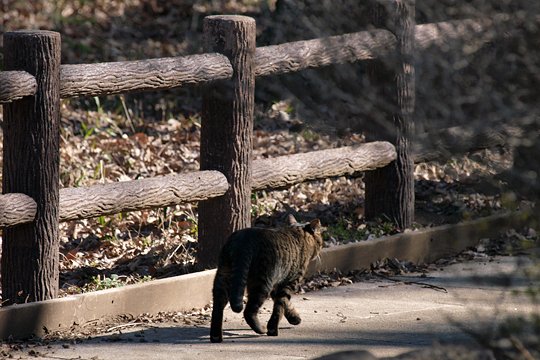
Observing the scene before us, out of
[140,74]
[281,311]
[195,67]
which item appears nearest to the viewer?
[281,311]

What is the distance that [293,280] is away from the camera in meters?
6.98

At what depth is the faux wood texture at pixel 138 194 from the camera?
6.79 m

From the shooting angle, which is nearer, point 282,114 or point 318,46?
point 318,46

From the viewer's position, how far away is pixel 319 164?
27.7 ft

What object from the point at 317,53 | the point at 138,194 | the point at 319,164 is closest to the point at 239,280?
the point at 138,194

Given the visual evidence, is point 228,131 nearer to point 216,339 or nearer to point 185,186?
point 185,186

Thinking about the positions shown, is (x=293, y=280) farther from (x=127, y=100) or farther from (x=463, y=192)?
(x=127, y=100)

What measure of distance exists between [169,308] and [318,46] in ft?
7.40

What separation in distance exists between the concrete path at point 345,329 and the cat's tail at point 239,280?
11.3 inches

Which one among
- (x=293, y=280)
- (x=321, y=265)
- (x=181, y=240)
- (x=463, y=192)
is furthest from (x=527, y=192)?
(x=463, y=192)

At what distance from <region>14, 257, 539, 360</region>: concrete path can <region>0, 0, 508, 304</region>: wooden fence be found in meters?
0.64

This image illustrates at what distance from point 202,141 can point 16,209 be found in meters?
1.72

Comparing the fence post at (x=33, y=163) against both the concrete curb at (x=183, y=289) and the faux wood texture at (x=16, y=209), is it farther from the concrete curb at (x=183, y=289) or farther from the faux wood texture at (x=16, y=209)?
the concrete curb at (x=183, y=289)

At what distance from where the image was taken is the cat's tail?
6230mm
